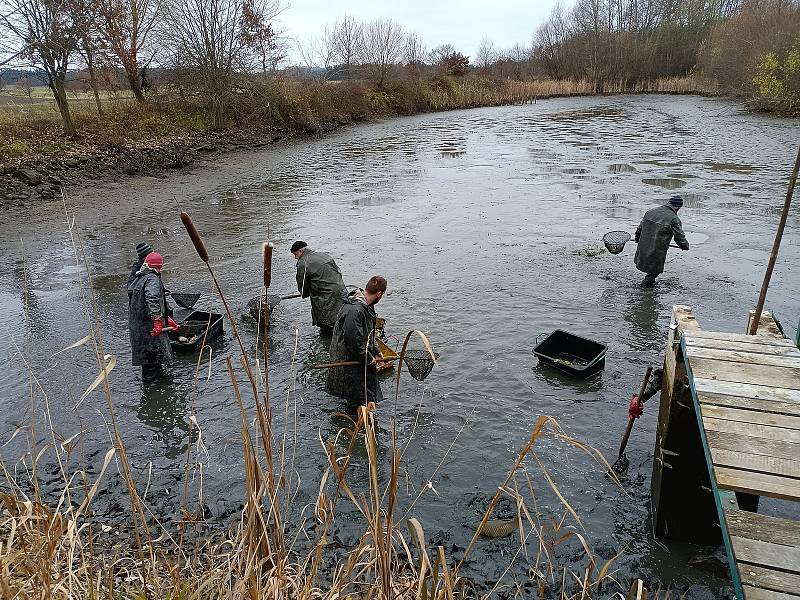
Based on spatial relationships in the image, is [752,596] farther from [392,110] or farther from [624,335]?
[392,110]

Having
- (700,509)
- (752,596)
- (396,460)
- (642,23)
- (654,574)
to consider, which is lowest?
(654,574)

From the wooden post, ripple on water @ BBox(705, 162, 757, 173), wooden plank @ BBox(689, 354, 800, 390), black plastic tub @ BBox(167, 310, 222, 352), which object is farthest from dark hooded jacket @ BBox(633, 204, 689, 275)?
ripple on water @ BBox(705, 162, 757, 173)

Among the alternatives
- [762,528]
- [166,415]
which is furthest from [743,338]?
[166,415]

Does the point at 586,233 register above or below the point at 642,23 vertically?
below

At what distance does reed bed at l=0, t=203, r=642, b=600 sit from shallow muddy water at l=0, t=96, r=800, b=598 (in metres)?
0.18

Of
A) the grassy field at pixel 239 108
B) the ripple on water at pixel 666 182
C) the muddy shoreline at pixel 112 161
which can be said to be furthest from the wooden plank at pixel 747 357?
the grassy field at pixel 239 108

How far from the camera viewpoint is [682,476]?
14.6 feet

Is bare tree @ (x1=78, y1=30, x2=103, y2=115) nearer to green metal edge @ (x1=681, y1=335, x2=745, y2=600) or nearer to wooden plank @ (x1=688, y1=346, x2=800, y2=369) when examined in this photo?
wooden plank @ (x1=688, y1=346, x2=800, y2=369)

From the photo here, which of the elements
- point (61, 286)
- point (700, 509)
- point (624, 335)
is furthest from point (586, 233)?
point (61, 286)

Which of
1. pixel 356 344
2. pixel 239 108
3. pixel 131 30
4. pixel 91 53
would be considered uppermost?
pixel 131 30

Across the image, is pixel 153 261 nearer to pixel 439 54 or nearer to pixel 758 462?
pixel 758 462

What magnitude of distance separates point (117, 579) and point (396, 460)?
261cm

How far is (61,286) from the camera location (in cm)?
1061

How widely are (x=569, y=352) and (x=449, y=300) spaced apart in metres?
2.52
